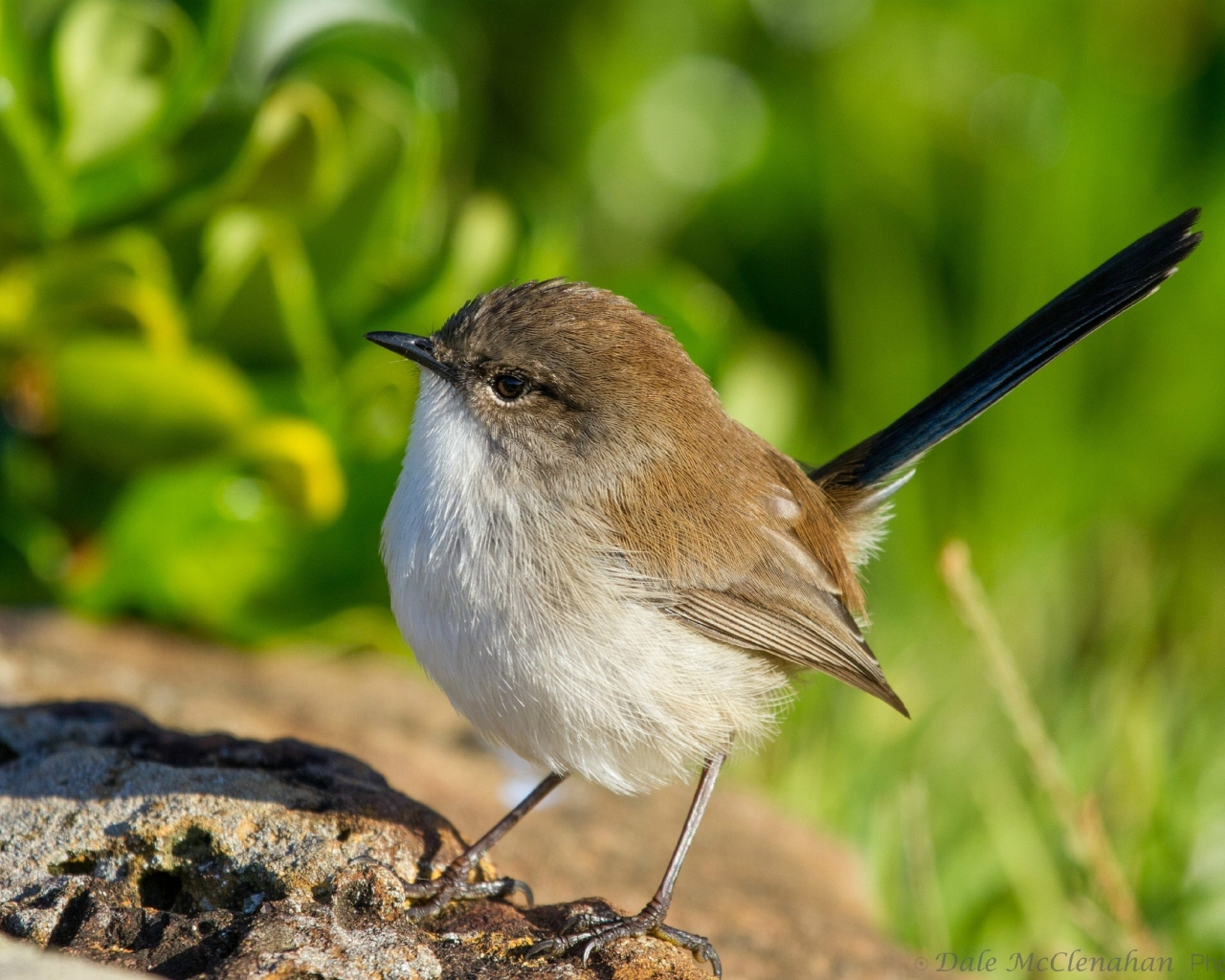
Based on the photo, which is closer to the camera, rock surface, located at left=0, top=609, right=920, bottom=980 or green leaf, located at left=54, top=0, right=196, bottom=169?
rock surface, located at left=0, top=609, right=920, bottom=980

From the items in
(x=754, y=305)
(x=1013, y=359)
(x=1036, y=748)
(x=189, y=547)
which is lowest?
(x=1036, y=748)

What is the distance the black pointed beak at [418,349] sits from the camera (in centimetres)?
336

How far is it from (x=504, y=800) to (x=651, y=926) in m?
1.56

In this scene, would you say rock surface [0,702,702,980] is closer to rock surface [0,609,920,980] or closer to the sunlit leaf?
rock surface [0,609,920,980]

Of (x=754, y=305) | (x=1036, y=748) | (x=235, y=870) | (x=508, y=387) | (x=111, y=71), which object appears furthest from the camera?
(x=754, y=305)

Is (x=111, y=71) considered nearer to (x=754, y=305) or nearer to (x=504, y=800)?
(x=504, y=800)

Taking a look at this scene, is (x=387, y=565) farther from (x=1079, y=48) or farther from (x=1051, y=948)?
(x=1079, y=48)

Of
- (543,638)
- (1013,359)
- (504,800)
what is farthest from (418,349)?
(504,800)

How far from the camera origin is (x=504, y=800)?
446cm

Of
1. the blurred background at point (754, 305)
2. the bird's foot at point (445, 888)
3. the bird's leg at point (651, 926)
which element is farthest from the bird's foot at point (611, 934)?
the blurred background at point (754, 305)

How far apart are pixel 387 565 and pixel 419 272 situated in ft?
7.02

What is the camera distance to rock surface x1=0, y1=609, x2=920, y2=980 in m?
3.61

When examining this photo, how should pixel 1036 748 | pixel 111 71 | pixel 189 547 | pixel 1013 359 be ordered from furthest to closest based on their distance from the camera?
pixel 189 547 < pixel 111 71 < pixel 1013 359 < pixel 1036 748

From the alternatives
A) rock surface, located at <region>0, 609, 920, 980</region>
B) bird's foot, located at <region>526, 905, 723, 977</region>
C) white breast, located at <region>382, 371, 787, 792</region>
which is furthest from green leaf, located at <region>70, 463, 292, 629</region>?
bird's foot, located at <region>526, 905, 723, 977</region>
